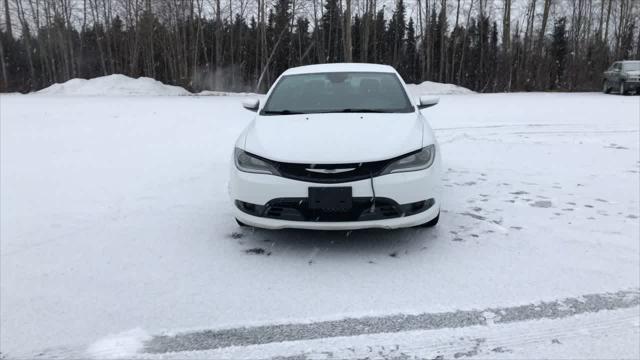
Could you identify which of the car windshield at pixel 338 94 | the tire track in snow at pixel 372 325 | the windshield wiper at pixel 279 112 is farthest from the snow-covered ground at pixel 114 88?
the tire track in snow at pixel 372 325

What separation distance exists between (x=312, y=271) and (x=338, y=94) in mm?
2054

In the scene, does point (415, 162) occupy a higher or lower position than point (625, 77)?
lower

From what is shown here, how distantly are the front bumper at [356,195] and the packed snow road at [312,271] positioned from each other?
294 mm

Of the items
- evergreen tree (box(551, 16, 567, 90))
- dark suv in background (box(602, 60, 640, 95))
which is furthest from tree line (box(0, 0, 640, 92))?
dark suv in background (box(602, 60, 640, 95))

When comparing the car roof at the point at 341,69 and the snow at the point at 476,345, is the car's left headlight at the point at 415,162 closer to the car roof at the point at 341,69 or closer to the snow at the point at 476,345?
the snow at the point at 476,345

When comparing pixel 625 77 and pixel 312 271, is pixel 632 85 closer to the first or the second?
pixel 625 77

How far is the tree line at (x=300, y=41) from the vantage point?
37.0 metres

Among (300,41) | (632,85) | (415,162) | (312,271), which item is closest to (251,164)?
(312,271)

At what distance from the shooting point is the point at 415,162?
3.88 meters

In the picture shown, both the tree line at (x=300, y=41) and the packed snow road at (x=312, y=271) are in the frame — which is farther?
the tree line at (x=300, y=41)

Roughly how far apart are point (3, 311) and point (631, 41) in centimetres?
4879

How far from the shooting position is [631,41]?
138 ft

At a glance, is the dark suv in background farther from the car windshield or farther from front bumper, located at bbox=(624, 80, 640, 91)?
the car windshield

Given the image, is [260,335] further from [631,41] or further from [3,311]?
[631,41]
